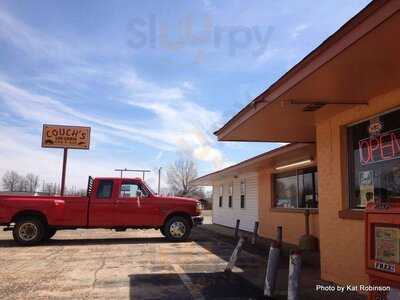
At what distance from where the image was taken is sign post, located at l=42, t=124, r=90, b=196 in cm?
3744

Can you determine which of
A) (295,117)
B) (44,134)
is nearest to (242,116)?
(295,117)

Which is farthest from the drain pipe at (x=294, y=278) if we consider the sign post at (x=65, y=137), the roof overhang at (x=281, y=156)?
the sign post at (x=65, y=137)

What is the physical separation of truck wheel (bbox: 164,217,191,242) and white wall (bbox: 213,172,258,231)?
473cm

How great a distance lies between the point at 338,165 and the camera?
9.09 meters

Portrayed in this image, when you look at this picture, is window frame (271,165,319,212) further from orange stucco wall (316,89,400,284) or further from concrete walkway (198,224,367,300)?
orange stucco wall (316,89,400,284)

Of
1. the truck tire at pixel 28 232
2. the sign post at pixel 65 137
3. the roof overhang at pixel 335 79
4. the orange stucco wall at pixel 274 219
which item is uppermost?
the sign post at pixel 65 137

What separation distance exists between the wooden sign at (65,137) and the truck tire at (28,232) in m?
22.1

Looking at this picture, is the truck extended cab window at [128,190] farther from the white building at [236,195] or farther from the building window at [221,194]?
the building window at [221,194]

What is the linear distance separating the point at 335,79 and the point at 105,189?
1137 centimetres

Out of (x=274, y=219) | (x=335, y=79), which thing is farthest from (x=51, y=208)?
(x=335, y=79)

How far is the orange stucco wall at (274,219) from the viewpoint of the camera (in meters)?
15.8

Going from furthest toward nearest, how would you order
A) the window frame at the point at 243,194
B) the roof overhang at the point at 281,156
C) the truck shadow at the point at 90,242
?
1. the window frame at the point at 243,194
2. the truck shadow at the point at 90,242
3. the roof overhang at the point at 281,156

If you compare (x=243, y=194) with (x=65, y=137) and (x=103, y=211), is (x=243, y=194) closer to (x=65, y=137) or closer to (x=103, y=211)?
(x=103, y=211)

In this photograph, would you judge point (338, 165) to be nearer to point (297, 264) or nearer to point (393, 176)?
point (393, 176)
